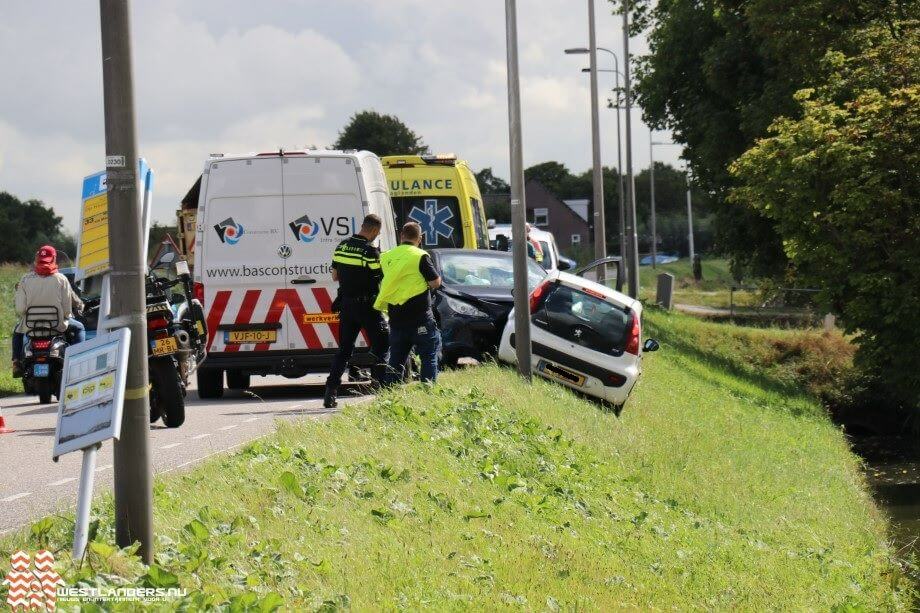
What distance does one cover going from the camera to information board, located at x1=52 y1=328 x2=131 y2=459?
572cm

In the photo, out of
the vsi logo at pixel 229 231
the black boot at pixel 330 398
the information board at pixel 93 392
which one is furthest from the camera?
the vsi logo at pixel 229 231

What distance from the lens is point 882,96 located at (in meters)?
25.1

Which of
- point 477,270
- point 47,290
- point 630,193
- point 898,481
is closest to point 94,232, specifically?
point 47,290

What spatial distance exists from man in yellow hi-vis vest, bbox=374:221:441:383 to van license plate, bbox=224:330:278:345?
2.64 metres

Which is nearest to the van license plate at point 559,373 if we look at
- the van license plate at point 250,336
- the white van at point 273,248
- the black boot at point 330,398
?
the white van at point 273,248

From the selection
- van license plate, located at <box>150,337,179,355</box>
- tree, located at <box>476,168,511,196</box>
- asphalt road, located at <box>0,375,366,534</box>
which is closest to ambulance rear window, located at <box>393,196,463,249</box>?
→ asphalt road, located at <box>0,375,366,534</box>

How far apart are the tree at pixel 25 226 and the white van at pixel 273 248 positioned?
214ft

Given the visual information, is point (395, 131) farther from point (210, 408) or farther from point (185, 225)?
point (210, 408)

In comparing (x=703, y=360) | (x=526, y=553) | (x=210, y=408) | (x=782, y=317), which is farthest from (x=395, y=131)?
(x=526, y=553)

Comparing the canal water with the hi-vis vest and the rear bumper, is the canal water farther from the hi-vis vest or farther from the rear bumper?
the rear bumper

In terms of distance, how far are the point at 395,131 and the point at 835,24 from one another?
2512 inches

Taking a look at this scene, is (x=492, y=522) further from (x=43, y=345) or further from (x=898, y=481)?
(x=898, y=481)

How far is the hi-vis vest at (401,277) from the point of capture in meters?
13.3

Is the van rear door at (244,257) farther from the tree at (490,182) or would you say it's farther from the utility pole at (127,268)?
the tree at (490,182)
